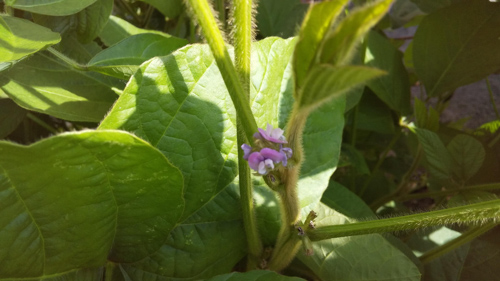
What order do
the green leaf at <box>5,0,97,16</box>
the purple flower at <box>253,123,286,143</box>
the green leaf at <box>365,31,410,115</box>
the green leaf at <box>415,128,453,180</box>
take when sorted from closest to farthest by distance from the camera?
1. the purple flower at <box>253,123,286,143</box>
2. the green leaf at <box>5,0,97,16</box>
3. the green leaf at <box>415,128,453,180</box>
4. the green leaf at <box>365,31,410,115</box>

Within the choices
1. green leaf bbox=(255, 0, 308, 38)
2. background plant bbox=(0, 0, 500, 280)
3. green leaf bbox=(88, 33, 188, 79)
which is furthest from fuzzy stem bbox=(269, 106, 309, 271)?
green leaf bbox=(255, 0, 308, 38)

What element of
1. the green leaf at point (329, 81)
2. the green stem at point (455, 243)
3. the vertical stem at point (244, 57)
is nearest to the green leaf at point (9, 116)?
the vertical stem at point (244, 57)

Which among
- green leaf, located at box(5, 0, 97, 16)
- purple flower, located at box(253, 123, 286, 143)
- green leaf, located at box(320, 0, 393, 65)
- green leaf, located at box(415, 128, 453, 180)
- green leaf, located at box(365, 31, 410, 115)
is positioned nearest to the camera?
green leaf, located at box(320, 0, 393, 65)

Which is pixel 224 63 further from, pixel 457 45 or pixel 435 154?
pixel 457 45

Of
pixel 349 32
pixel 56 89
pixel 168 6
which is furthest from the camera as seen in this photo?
pixel 168 6

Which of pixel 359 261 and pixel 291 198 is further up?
pixel 291 198

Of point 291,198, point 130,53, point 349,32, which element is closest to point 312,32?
point 349,32

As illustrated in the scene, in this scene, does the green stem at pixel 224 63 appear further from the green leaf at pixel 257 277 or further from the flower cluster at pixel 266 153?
the green leaf at pixel 257 277

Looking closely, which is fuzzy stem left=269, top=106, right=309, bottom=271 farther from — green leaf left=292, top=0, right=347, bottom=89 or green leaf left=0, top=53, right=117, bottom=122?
green leaf left=0, top=53, right=117, bottom=122
